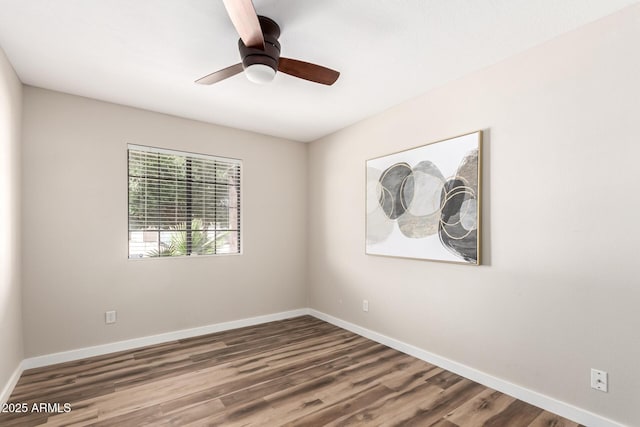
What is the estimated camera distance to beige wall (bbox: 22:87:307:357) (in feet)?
9.44

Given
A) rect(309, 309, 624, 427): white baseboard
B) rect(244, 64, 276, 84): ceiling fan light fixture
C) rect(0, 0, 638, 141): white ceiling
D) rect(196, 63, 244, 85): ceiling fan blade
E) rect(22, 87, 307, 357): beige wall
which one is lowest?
rect(309, 309, 624, 427): white baseboard

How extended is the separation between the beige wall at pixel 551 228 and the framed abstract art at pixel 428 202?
0.11 meters

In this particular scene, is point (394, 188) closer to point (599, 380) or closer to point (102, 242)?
point (599, 380)

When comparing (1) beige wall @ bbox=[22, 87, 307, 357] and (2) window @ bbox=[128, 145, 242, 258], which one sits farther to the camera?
(2) window @ bbox=[128, 145, 242, 258]

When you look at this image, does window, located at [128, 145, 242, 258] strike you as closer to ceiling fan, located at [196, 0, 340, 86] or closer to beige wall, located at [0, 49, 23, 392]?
beige wall, located at [0, 49, 23, 392]

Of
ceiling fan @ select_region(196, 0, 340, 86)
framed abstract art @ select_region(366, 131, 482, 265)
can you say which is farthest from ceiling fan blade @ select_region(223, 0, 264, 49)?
framed abstract art @ select_region(366, 131, 482, 265)

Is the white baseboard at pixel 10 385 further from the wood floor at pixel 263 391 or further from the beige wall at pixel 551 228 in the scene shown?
the beige wall at pixel 551 228

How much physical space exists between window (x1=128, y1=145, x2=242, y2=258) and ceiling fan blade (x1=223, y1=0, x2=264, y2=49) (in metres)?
2.18

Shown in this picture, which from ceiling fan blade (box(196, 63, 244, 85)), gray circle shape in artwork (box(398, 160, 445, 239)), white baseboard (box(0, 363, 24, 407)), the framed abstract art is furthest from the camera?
gray circle shape in artwork (box(398, 160, 445, 239))

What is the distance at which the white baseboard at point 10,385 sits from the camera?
87.5 inches

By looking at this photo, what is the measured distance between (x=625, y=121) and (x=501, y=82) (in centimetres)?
84

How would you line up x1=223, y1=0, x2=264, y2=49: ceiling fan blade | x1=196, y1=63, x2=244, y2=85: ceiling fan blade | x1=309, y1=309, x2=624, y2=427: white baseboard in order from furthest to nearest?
1. x1=196, y1=63, x2=244, y2=85: ceiling fan blade
2. x1=309, y1=309, x2=624, y2=427: white baseboard
3. x1=223, y1=0, x2=264, y2=49: ceiling fan blade

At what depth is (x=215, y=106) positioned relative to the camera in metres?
3.31

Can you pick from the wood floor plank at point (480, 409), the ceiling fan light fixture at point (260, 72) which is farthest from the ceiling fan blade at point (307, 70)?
the wood floor plank at point (480, 409)
